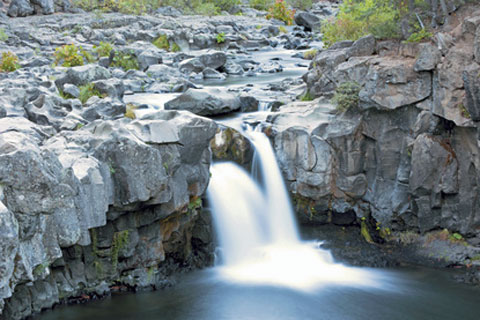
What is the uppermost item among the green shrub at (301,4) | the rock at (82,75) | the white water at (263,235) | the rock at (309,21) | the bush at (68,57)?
the green shrub at (301,4)

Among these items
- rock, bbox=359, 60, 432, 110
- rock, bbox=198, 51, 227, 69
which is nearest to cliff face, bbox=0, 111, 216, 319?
rock, bbox=359, 60, 432, 110

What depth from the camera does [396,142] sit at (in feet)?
43.4

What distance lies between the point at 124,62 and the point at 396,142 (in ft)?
52.2

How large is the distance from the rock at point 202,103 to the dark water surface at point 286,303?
6323mm

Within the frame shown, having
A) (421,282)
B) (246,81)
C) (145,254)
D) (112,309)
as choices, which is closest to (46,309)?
(112,309)

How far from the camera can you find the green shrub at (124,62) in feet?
81.2

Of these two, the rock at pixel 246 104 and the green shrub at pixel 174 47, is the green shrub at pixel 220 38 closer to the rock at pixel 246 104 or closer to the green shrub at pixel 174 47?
the green shrub at pixel 174 47

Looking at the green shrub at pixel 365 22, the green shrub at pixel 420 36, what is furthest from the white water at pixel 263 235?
the green shrub at pixel 420 36

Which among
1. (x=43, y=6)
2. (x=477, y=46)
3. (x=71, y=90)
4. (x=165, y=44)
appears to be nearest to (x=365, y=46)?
(x=477, y=46)

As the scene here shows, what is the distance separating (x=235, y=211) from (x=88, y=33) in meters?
21.9

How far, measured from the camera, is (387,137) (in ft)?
43.6

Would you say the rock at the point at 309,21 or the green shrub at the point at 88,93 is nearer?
the green shrub at the point at 88,93

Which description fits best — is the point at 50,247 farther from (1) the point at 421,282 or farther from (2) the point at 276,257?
(1) the point at 421,282

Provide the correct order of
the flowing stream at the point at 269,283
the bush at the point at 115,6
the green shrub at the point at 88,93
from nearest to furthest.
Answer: the flowing stream at the point at 269,283 < the green shrub at the point at 88,93 < the bush at the point at 115,6
